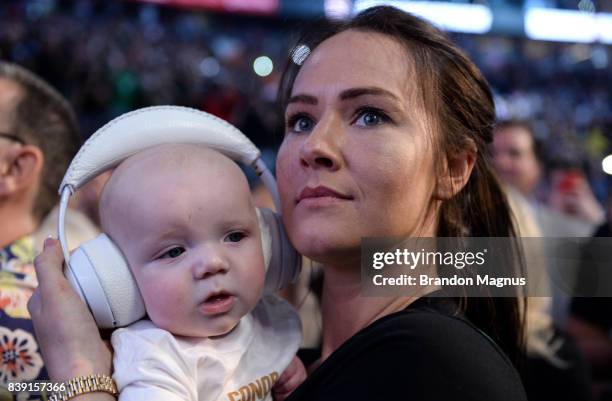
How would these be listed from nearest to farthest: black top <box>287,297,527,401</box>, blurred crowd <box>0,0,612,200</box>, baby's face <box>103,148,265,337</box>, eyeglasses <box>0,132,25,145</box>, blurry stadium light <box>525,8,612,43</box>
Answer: black top <box>287,297,527,401</box>, baby's face <box>103,148,265,337</box>, eyeglasses <box>0,132,25,145</box>, blurry stadium light <box>525,8,612,43</box>, blurred crowd <box>0,0,612,200</box>

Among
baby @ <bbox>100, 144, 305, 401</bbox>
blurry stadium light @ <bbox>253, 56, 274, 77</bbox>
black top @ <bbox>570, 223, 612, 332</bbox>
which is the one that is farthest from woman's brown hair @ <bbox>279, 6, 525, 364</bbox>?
blurry stadium light @ <bbox>253, 56, 274, 77</bbox>

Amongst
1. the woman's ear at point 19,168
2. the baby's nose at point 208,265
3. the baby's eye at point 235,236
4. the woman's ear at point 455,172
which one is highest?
the woman's ear at point 19,168

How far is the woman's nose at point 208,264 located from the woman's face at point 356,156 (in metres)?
0.17

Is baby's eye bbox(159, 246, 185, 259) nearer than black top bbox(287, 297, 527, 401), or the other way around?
black top bbox(287, 297, 527, 401)

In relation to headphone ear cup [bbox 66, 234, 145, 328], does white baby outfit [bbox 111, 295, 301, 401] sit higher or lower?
lower

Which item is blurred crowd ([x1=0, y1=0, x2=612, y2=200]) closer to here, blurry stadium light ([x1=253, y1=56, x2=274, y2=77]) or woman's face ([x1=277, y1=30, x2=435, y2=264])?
blurry stadium light ([x1=253, y1=56, x2=274, y2=77])

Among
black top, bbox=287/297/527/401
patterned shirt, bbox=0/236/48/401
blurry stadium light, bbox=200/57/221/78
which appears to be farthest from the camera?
blurry stadium light, bbox=200/57/221/78

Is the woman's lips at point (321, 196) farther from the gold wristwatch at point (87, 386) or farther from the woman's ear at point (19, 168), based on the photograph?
the woman's ear at point (19, 168)

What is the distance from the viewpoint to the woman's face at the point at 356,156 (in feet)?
3.59

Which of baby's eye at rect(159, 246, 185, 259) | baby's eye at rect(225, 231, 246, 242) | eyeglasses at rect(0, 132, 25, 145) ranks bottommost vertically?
baby's eye at rect(159, 246, 185, 259)

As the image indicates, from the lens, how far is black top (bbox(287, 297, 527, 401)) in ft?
2.94

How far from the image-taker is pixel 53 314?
3.39 feet

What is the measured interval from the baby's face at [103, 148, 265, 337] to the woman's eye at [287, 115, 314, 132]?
0.24 m

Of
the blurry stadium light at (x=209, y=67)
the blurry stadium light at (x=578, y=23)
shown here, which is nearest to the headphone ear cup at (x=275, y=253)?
the blurry stadium light at (x=578, y=23)
